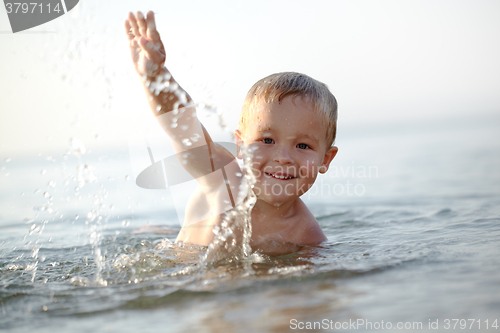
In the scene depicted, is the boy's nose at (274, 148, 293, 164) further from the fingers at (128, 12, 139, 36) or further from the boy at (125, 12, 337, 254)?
the fingers at (128, 12, 139, 36)

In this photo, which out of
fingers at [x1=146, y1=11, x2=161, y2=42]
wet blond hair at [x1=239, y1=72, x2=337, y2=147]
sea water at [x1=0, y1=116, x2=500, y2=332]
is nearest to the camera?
sea water at [x1=0, y1=116, x2=500, y2=332]

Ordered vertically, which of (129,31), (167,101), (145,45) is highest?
(129,31)

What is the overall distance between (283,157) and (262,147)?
0.48ft

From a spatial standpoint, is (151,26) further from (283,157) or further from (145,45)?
(283,157)

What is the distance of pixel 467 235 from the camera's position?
9.18ft

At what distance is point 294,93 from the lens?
2746 millimetres

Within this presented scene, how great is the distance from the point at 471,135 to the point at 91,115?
10.2m

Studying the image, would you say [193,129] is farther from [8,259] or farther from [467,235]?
[467,235]

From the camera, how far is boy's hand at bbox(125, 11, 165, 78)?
A: 94.3 inches

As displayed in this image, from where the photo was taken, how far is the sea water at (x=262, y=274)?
61.3 inches

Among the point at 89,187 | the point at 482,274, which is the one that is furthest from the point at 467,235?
the point at 89,187

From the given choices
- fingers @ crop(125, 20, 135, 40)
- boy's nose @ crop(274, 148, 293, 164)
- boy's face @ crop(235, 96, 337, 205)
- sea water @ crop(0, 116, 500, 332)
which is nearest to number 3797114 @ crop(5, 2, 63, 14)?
fingers @ crop(125, 20, 135, 40)

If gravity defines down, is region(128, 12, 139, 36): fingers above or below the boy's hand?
above

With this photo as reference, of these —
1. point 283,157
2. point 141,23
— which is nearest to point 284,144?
point 283,157
